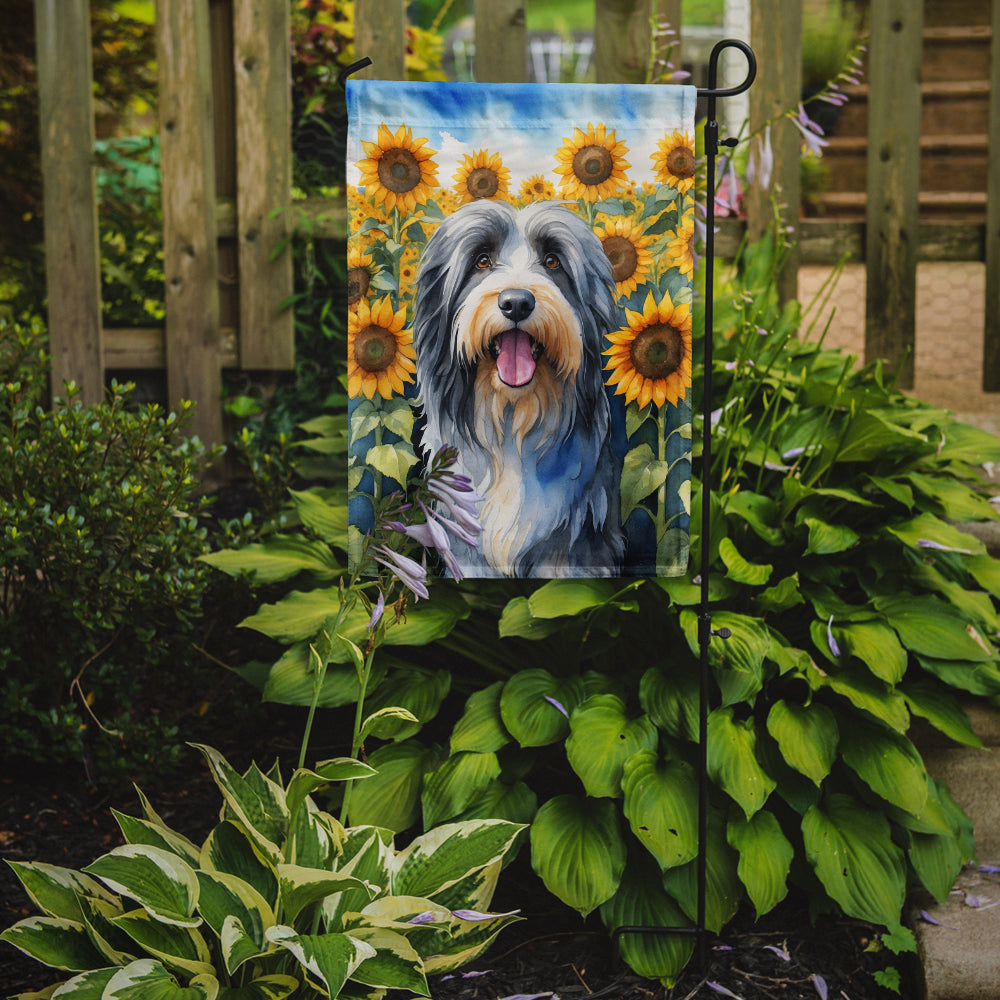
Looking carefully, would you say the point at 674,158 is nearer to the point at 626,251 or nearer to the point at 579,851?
the point at 626,251

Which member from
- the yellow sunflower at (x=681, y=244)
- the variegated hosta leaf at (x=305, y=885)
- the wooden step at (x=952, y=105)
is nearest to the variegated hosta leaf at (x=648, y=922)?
the variegated hosta leaf at (x=305, y=885)

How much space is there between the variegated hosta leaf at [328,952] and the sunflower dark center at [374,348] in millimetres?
919

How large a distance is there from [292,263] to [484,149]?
160cm

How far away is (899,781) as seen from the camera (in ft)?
5.97

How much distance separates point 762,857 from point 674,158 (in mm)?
1252

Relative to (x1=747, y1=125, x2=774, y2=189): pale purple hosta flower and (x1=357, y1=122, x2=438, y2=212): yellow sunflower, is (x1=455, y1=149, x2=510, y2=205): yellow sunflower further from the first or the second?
(x1=747, y1=125, x2=774, y2=189): pale purple hosta flower

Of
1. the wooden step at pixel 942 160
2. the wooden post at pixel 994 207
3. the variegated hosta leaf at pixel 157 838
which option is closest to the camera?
the variegated hosta leaf at pixel 157 838

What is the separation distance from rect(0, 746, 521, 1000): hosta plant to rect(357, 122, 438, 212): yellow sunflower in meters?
0.94

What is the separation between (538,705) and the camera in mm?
1914

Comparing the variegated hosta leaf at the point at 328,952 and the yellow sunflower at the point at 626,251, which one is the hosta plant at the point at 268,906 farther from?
the yellow sunflower at the point at 626,251

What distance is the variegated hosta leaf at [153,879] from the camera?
141cm

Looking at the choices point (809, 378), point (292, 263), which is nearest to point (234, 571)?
point (292, 263)

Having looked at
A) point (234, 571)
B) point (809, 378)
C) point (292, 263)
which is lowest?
point (234, 571)

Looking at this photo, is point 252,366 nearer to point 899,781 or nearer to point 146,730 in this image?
point 146,730
